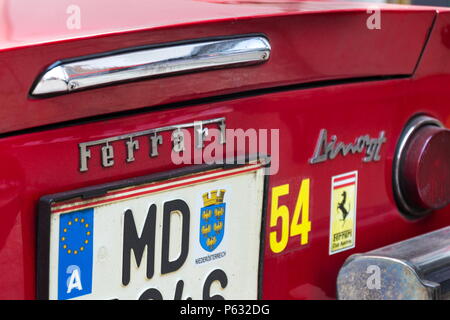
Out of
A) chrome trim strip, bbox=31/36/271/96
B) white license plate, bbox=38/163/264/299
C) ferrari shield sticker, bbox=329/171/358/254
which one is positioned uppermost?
chrome trim strip, bbox=31/36/271/96

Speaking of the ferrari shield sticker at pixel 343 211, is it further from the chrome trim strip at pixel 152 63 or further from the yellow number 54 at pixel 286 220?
the chrome trim strip at pixel 152 63

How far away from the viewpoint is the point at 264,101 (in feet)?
6.40

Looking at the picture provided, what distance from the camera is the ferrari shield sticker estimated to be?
2174 mm

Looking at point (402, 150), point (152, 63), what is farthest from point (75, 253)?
point (402, 150)

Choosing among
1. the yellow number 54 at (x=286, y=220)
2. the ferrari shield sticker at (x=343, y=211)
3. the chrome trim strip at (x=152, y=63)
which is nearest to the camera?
the chrome trim strip at (x=152, y=63)

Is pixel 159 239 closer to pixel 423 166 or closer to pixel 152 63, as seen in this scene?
pixel 152 63

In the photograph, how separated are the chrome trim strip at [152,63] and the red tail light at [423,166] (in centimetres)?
58

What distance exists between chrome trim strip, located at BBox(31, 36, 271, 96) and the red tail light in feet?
1.91

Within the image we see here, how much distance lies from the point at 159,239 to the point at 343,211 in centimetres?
61

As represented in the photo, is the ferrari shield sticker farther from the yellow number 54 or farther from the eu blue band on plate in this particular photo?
the eu blue band on plate

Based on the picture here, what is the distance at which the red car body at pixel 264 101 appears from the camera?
61.2 inches

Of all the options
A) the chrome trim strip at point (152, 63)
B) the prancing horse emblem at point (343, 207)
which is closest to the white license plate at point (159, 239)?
the chrome trim strip at point (152, 63)

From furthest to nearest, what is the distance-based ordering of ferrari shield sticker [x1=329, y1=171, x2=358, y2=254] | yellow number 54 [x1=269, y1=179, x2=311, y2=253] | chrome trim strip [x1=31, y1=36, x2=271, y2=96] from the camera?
ferrari shield sticker [x1=329, y1=171, x2=358, y2=254] < yellow number 54 [x1=269, y1=179, x2=311, y2=253] < chrome trim strip [x1=31, y1=36, x2=271, y2=96]

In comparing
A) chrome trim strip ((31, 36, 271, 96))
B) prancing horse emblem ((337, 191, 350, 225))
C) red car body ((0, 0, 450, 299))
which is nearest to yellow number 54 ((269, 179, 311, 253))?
red car body ((0, 0, 450, 299))
